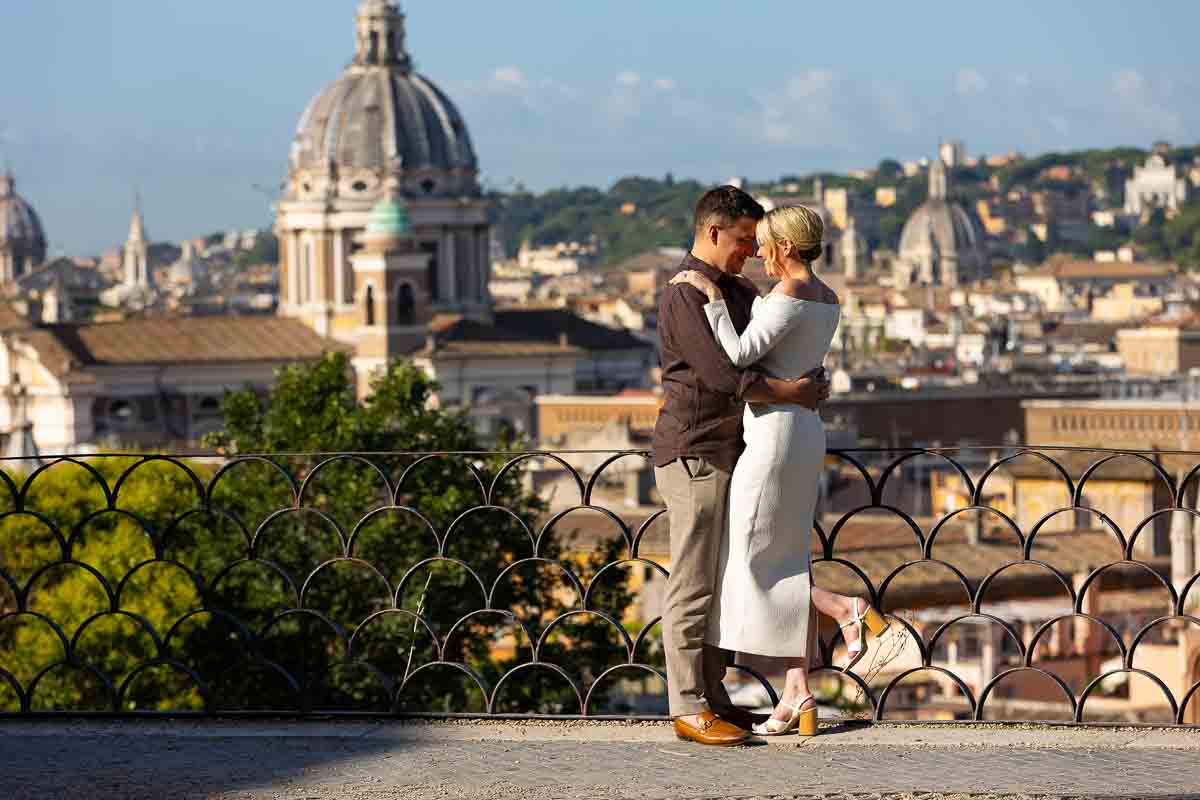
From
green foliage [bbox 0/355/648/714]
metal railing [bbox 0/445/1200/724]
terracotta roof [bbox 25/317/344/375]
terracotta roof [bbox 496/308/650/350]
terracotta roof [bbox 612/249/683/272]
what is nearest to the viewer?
metal railing [bbox 0/445/1200/724]

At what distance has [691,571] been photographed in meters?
6.74

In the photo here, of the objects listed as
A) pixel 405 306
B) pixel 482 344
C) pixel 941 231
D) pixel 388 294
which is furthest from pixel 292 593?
pixel 941 231

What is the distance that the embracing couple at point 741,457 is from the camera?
260 inches

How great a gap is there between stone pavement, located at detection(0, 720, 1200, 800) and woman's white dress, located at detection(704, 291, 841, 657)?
29cm

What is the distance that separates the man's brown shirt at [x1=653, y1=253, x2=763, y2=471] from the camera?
21.7 ft

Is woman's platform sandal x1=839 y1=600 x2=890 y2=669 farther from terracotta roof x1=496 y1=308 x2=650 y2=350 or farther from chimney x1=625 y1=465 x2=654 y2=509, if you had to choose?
terracotta roof x1=496 y1=308 x2=650 y2=350

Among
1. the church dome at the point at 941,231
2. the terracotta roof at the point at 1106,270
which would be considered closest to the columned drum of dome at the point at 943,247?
the church dome at the point at 941,231

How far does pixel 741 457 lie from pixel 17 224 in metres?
171

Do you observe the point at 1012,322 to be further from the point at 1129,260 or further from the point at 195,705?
the point at 195,705

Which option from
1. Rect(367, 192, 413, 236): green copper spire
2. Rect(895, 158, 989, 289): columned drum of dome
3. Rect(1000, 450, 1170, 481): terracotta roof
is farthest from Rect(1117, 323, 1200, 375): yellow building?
Rect(895, 158, 989, 289): columned drum of dome

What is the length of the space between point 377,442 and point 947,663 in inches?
218

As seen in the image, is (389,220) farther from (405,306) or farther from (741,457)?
(741,457)

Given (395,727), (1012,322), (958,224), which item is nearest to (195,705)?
(395,727)

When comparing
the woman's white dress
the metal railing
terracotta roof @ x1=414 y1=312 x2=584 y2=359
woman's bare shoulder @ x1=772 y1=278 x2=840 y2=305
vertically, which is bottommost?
the metal railing
